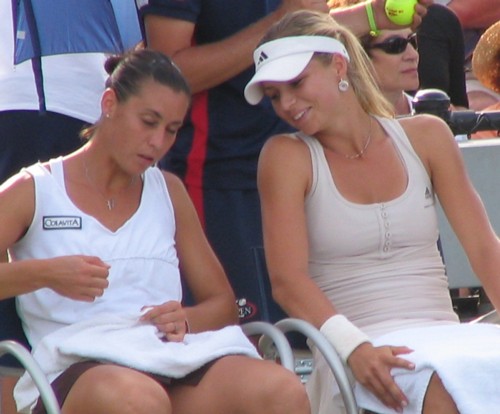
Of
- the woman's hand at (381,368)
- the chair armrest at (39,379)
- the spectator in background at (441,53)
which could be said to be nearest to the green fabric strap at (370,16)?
the woman's hand at (381,368)

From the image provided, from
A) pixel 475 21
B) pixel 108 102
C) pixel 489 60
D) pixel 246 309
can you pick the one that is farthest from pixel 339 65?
pixel 475 21

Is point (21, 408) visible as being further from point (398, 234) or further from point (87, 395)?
point (398, 234)

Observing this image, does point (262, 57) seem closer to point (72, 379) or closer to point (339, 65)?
point (339, 65)

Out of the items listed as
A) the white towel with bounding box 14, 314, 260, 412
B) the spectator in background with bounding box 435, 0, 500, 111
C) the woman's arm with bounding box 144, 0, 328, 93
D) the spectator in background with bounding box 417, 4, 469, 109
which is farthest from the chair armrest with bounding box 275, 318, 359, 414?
the spectator in background with bounding box 435, 0, 500, 111

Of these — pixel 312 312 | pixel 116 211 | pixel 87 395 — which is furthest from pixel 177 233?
pixel 87 395

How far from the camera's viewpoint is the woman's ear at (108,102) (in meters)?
3.63

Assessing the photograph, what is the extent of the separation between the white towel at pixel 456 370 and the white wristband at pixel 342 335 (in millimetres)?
80

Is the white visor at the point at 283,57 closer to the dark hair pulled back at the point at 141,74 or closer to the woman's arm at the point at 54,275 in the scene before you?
the dark hair pulled back at the point at 141,74

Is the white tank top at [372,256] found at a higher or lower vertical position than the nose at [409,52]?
lower

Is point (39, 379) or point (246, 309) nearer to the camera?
point (39, 379)

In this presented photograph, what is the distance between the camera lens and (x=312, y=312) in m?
3.59

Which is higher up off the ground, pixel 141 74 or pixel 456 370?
pixel 141 74

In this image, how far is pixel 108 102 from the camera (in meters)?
3.64

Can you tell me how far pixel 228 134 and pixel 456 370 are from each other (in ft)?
3.84
